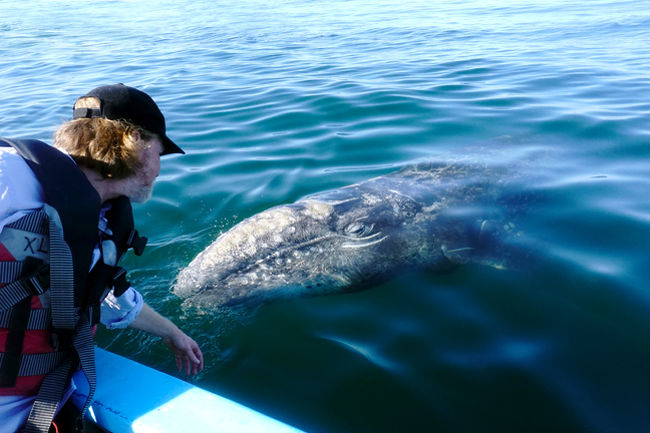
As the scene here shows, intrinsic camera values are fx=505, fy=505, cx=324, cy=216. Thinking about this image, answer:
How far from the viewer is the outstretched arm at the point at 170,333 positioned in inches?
159

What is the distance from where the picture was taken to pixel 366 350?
4766 millimetres

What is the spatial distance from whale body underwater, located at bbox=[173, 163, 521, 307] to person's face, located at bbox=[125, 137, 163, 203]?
2.08m

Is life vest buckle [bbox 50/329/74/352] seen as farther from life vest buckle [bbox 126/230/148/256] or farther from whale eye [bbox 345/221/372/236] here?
whale eye [bbox 345/221/372/236]

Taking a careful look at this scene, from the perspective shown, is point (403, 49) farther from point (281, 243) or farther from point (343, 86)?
point (281, 243)

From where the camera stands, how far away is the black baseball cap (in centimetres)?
337

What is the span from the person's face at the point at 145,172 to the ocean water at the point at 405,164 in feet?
2.69

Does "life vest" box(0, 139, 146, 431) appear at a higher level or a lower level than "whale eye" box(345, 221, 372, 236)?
higher

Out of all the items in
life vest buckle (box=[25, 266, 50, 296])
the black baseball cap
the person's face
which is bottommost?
life vest buckle (box=[25, 266, 50, 296])

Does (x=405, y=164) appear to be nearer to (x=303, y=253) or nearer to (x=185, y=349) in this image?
(x=303, y=253)

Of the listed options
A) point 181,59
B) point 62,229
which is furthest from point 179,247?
point 181,59

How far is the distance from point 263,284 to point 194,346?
1.47 meters

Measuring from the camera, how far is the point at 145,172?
140 inches

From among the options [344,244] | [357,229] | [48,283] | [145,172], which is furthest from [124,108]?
[357,229]

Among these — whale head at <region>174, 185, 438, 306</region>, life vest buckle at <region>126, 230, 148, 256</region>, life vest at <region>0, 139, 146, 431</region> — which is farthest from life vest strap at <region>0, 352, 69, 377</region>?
whale head at <region>174, 185, 438, 306</region>
